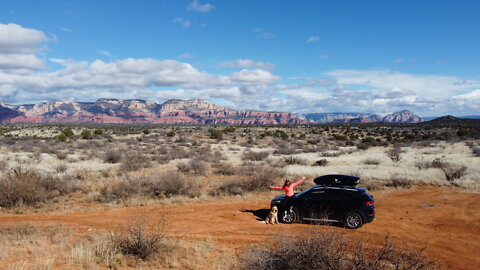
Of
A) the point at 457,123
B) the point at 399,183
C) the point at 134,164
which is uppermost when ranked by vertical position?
the point at 457,123

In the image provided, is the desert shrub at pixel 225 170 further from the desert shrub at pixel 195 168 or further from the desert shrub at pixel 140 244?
the desert shrub at pixel 140 244

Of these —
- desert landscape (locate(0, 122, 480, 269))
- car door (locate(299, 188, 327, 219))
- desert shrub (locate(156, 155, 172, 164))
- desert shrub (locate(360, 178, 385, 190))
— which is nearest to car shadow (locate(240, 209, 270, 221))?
desert landscape (locate(0, 122, 480, 269))

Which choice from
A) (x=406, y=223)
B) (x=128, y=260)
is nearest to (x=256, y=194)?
(x=406, y=223)

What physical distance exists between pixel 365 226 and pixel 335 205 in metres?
1.35

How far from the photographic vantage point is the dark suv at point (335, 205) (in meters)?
11.3

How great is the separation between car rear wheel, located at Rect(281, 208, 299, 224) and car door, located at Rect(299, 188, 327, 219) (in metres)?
0.26

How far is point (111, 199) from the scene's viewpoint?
16188mm

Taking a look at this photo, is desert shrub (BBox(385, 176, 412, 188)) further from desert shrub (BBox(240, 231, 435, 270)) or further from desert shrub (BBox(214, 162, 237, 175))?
desert shrub (BBox(240, 231, 435, 270))

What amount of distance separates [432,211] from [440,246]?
4340 millimetres

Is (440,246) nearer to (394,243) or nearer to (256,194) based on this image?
(394,243)

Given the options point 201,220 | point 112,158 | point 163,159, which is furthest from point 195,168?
point 201,220

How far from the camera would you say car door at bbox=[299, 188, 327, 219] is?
11711mm

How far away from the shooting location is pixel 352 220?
11.3m

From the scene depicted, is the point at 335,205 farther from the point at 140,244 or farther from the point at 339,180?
the point at 140,244
